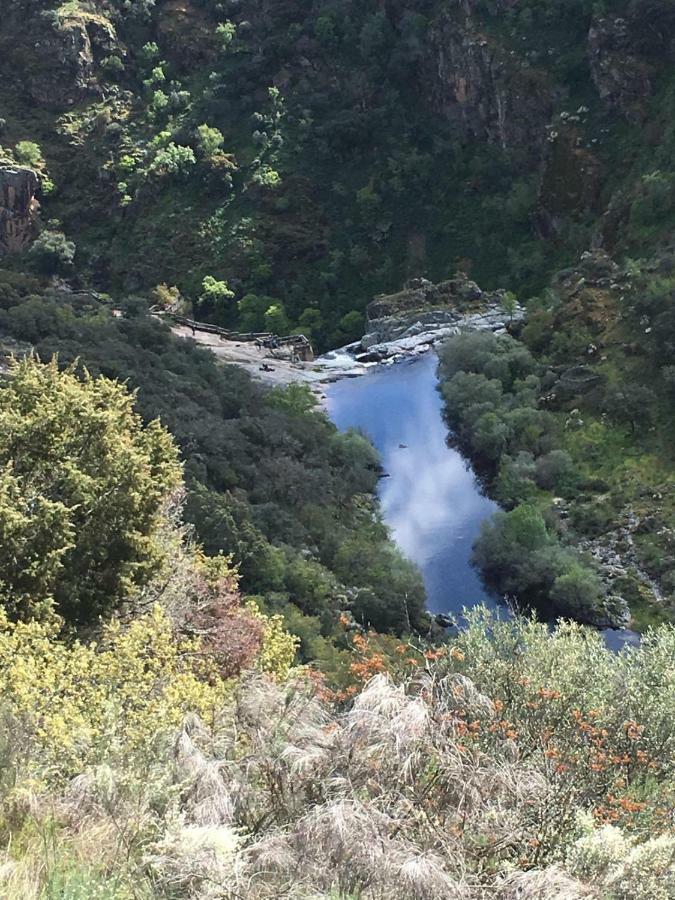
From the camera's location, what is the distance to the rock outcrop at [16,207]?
205 feet

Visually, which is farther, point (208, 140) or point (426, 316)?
point (208, 140)

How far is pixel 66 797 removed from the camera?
7789 mm

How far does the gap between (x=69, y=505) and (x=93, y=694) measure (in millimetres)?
4794

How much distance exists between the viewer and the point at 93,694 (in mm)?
9906

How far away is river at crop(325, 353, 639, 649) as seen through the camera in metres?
29.7

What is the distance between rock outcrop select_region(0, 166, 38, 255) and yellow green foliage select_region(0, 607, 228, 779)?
56.6 meters

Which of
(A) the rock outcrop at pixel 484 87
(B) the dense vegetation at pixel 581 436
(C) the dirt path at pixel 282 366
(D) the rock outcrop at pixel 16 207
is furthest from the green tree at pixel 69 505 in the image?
(D) the rock outcrop at pixel 16 207

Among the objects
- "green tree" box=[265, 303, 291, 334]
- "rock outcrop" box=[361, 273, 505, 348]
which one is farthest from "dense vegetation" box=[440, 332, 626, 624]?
"green tree" box=[265, 303, 291, 334]

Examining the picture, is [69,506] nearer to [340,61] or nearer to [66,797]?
[66,797]

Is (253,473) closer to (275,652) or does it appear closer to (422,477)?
(422,477)

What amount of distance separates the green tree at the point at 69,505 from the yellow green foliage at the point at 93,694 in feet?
3.79

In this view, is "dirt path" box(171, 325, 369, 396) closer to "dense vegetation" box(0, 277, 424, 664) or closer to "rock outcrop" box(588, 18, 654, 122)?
"dense vegetation" box(0, 277, 424, 664)

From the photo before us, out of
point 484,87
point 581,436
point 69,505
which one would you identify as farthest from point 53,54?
point 69,505

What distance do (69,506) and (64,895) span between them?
8.62 m
